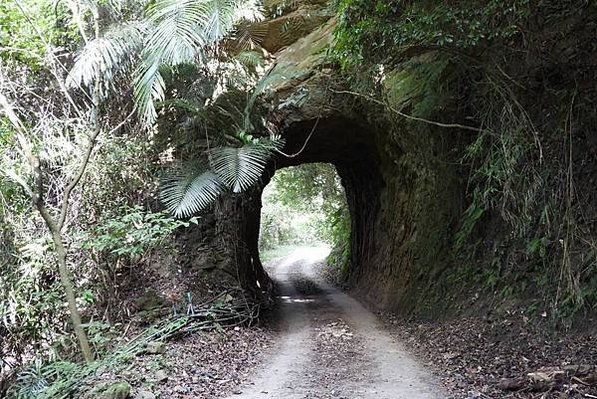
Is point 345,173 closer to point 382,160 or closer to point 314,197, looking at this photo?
point 382,160

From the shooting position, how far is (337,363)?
669cm

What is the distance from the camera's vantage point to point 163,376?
5.72 m

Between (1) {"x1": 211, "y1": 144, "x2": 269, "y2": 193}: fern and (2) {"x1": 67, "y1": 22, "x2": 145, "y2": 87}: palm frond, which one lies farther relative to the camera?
(1) {"x1": 211, "y1": 144, "x2": 269, "y2": 193}: fern

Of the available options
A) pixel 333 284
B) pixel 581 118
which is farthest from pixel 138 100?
pixel 333 284

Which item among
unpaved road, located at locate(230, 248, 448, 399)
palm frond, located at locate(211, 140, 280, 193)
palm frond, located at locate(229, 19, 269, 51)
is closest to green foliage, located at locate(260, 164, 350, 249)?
unpaved road, located at locate(230, 248, 448, 399)

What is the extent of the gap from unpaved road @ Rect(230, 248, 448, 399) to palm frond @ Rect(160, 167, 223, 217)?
8.84 feet

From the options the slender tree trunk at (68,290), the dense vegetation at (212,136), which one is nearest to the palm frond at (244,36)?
the dense vegetation at (212,136)

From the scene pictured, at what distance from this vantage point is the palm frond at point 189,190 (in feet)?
26.9

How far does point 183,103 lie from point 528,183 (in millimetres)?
5683

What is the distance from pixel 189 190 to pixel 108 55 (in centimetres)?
252

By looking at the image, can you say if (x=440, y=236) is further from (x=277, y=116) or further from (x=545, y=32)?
(x=545, y=32)

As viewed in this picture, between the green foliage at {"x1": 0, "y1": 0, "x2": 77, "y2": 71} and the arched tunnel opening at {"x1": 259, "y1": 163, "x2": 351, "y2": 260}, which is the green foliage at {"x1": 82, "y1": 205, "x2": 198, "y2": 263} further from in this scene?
the arched tunnel opening at {"x1": 259, "y1": 163, "x2": 351, "y2": 260}

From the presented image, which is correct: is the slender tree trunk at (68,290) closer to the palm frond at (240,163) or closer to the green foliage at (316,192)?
the palm frond at (240,163)

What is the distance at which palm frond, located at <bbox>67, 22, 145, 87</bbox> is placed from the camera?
6543 mm
